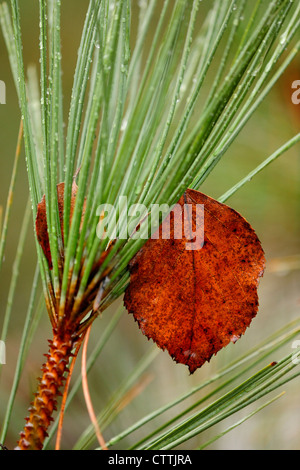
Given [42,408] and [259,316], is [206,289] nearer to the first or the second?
[42,408]

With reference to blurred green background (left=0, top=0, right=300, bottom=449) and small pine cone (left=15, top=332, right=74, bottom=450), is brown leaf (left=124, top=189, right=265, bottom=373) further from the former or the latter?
blurred green background (left=0, top=0, right=300, bottom=449)

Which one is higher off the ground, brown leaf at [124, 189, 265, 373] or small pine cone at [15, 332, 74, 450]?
brown leaf at [124, 189, 265, 373]

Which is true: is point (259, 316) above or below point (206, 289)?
above

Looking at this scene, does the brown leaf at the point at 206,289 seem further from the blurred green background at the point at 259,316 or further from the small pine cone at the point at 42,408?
the blurred green background at the point at 259,316

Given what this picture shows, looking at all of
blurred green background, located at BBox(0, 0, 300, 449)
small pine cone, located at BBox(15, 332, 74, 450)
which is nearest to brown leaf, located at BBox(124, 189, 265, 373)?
small pine cone, located at BBox(15, 332, 74, 450)

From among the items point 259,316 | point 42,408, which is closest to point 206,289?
point 42,408

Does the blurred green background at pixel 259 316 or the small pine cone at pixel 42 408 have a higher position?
the blurred green background at pixel 259 316

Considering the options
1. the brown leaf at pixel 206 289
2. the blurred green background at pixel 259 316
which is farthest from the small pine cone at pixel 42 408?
the blurred green background at pixel 259 316

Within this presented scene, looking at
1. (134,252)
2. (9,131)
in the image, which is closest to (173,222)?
(134,252)
